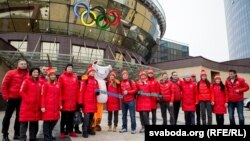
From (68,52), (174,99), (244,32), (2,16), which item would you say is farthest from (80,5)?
(244,32)

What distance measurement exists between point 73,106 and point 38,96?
1.19m

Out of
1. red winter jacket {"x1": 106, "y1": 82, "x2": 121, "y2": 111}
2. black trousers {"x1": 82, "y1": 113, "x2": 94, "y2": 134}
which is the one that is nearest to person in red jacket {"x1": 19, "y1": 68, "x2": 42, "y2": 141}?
black trousers {"x1": 82, "y1": 113, "x2": 94, "y2": 134}

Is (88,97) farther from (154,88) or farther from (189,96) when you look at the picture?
(189,96)

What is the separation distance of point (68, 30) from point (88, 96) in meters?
17.6

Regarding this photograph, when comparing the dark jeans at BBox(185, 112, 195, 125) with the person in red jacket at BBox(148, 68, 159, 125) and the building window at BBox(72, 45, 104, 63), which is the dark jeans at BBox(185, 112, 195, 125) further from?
the building window at BBox(72, 45, 104, 63)

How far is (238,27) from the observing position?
317ft

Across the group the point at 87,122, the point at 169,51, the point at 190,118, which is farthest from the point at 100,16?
the point at 169,51

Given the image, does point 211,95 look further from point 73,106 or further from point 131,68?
point 131,68

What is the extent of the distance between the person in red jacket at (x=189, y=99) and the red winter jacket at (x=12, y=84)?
199 inches

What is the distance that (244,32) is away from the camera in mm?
91750

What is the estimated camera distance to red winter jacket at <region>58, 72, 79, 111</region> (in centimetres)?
724

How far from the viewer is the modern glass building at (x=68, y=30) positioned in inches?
901

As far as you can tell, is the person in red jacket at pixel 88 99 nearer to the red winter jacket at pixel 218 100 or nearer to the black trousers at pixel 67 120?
the black trousers at pixel 67 120

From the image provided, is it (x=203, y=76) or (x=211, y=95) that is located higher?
(x=203, y=76)
